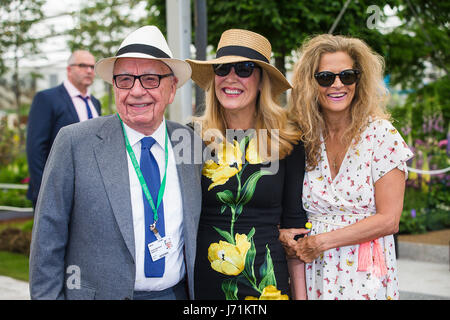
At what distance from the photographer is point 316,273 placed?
93.4 inches

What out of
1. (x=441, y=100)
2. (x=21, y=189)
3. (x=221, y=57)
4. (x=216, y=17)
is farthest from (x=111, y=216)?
(x=21, y=189)

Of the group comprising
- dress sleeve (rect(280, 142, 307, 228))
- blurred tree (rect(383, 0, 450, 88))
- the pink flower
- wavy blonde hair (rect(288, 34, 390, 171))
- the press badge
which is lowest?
the press badge

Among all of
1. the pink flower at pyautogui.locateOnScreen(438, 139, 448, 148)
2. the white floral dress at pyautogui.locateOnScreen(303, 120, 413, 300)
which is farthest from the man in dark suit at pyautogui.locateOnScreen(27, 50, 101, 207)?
the pink flower at pyautogui.locateOnScreen(438, 139, 448, 148)

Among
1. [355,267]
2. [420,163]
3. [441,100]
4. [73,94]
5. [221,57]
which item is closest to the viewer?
[355,267]

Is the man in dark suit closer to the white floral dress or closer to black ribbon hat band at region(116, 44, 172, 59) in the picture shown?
black ribbon hat band at region(116, 44, 172, 59)

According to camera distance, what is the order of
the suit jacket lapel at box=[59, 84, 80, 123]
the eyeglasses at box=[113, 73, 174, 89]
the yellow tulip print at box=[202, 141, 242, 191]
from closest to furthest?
the eyeglasses at box=[113, 73, 174, 89], the yellow tulip print at box=[202, 141, 242, 191], the suit jacket lapel at box=[59, 84, 80, 123]

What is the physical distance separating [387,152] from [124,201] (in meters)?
1.24

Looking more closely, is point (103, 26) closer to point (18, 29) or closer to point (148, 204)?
point (18, 29)

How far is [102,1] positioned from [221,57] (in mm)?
8571

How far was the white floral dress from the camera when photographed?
2.25 metres

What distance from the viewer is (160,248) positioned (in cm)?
192

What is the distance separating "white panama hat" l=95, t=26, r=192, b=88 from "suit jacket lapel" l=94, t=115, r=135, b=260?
0.30 metres

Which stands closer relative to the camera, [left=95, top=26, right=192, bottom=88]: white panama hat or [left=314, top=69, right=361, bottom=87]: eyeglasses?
[left=95, top=26, right=192, bottom=88]: white panama hat
